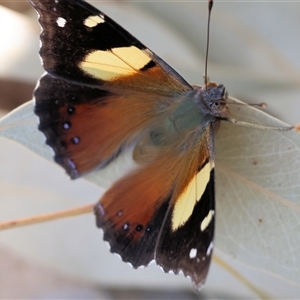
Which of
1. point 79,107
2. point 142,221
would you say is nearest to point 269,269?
point 142,221

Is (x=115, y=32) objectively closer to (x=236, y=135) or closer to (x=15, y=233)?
(x=236, y=135)

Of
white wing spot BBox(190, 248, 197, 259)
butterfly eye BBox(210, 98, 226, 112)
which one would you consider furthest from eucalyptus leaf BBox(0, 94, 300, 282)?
white wing spot BBox(190, 248, 197, 259)

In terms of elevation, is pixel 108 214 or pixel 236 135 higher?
pixel 236 135

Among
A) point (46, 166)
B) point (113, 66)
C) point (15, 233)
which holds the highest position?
point (113, 66)

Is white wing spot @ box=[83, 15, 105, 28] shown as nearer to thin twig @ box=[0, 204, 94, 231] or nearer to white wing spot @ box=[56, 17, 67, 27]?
white wing spot @ box=[56, 17, 67, 27]

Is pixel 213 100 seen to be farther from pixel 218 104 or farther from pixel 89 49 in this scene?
pixel 89 49

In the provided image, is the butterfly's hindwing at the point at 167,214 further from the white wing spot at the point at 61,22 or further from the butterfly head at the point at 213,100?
the white wing spot at the point at 61,22

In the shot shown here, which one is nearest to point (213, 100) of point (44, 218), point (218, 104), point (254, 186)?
point (218, 104)

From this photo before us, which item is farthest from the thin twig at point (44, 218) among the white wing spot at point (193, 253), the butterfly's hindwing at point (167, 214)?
the white wing spot at point (193, 253)
